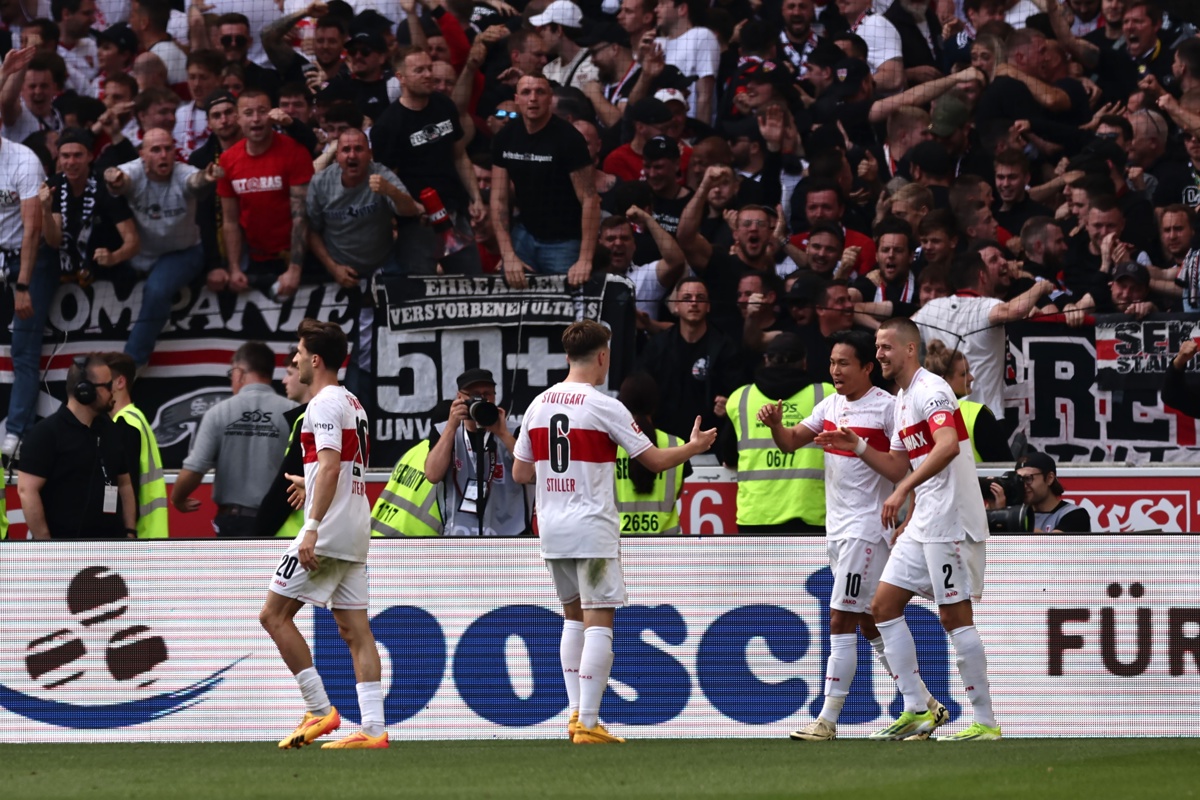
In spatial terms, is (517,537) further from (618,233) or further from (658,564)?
(618,233)

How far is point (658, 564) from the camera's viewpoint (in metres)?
9.79

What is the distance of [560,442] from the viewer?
28.6 feet

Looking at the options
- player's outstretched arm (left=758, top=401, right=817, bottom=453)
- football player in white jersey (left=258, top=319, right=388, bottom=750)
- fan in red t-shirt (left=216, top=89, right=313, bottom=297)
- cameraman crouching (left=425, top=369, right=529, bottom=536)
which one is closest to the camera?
football player in white jersey (left=258, top=319, right=388, bottom=750)

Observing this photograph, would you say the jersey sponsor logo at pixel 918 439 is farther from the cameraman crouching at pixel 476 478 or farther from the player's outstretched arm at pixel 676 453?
the cameraman crouching at pixel 476 478

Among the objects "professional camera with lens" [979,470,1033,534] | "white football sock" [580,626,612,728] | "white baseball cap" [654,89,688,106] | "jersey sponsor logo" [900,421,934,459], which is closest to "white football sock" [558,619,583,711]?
"white football sock" [580,626,612,728]

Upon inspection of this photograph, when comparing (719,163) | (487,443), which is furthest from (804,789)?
(719,163)

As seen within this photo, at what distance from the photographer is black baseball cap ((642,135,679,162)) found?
13.6 m

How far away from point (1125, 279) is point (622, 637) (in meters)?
4.75

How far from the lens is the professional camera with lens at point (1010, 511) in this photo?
10227 millimetres

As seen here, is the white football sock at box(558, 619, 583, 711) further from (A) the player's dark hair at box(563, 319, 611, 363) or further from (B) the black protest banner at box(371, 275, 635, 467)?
(B) the black protest banner at box(371, 275, 635, 467)

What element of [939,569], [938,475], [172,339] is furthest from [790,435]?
[172,339]

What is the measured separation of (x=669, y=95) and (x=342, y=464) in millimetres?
7184

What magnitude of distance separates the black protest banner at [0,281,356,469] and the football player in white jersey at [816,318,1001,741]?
5691 mm

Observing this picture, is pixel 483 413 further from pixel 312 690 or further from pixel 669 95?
pixel 669 95
